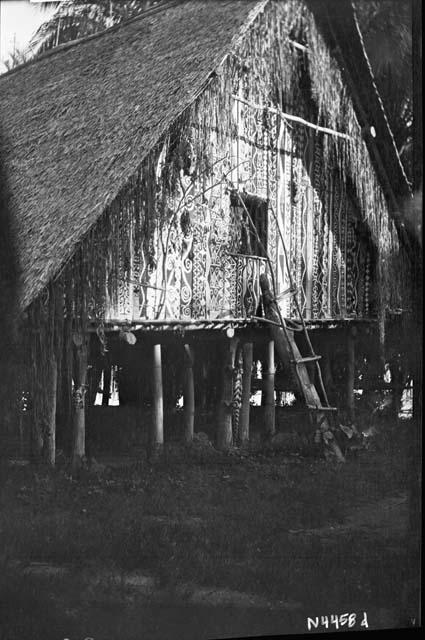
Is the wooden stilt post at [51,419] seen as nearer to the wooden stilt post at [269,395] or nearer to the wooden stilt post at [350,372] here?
the wooden stilt post at [269,395]

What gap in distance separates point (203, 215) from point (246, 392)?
117 centimetres

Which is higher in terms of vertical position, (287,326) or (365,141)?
(365,141)

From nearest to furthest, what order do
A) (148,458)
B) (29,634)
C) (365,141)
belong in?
(29,634), (148,458), (365,141)

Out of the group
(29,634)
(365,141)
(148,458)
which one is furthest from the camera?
(365,141)

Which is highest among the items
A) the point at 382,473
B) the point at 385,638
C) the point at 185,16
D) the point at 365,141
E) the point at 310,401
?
the point at 185,16

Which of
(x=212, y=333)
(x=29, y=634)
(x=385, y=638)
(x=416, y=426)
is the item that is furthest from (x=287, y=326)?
(x=29, y=634)

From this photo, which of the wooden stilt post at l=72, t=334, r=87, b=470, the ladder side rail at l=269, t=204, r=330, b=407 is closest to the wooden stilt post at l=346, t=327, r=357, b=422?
the ladder side rail at l=269, t=204, r=330, b=407

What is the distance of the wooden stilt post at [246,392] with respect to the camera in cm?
591

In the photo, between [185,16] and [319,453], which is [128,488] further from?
[185,16]

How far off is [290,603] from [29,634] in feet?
Result: 5.12

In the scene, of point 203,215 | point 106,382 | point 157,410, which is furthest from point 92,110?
point 157,410

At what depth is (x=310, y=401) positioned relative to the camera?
19.7 feet

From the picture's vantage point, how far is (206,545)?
5.61 m

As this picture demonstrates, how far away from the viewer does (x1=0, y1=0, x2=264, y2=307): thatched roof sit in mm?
5535
